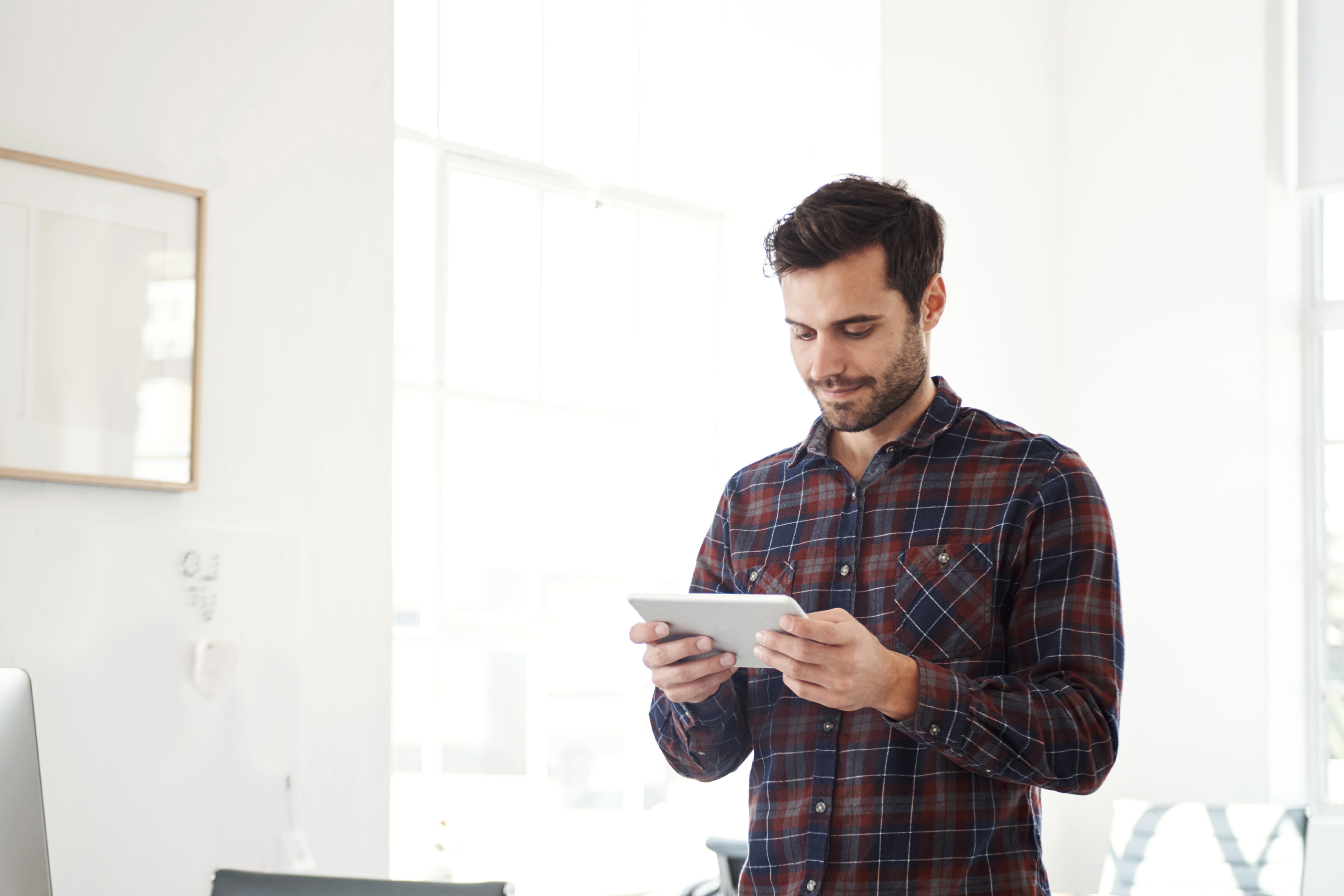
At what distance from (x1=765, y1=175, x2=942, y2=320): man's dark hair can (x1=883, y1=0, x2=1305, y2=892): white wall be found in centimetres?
244

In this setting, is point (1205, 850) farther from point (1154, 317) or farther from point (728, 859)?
point (1154, 317)

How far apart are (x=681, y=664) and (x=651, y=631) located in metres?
0.05

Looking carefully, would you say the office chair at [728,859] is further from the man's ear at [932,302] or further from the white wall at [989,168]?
the white wall at [989,168]

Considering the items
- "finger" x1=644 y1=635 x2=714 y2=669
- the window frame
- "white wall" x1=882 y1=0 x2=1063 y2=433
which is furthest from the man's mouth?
the window frame

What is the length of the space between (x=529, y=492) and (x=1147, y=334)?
7.68 feet

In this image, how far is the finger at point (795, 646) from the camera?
1296 millimetres

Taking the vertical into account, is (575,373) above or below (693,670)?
above

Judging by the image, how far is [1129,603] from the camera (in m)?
4.35

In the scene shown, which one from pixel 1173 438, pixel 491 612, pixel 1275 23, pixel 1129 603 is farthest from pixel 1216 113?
pixel 491 612

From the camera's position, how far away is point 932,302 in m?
1.64

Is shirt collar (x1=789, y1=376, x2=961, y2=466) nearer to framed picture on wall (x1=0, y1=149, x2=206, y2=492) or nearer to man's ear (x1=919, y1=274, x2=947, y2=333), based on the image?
man's ear (x1=919, y1=274, x2=947, y2=333)

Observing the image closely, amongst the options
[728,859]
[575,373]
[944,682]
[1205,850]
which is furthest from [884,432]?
[1205,850]

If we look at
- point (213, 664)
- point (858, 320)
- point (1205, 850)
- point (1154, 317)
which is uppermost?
point (1154, 317)

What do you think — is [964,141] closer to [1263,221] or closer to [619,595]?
[1263,221]
